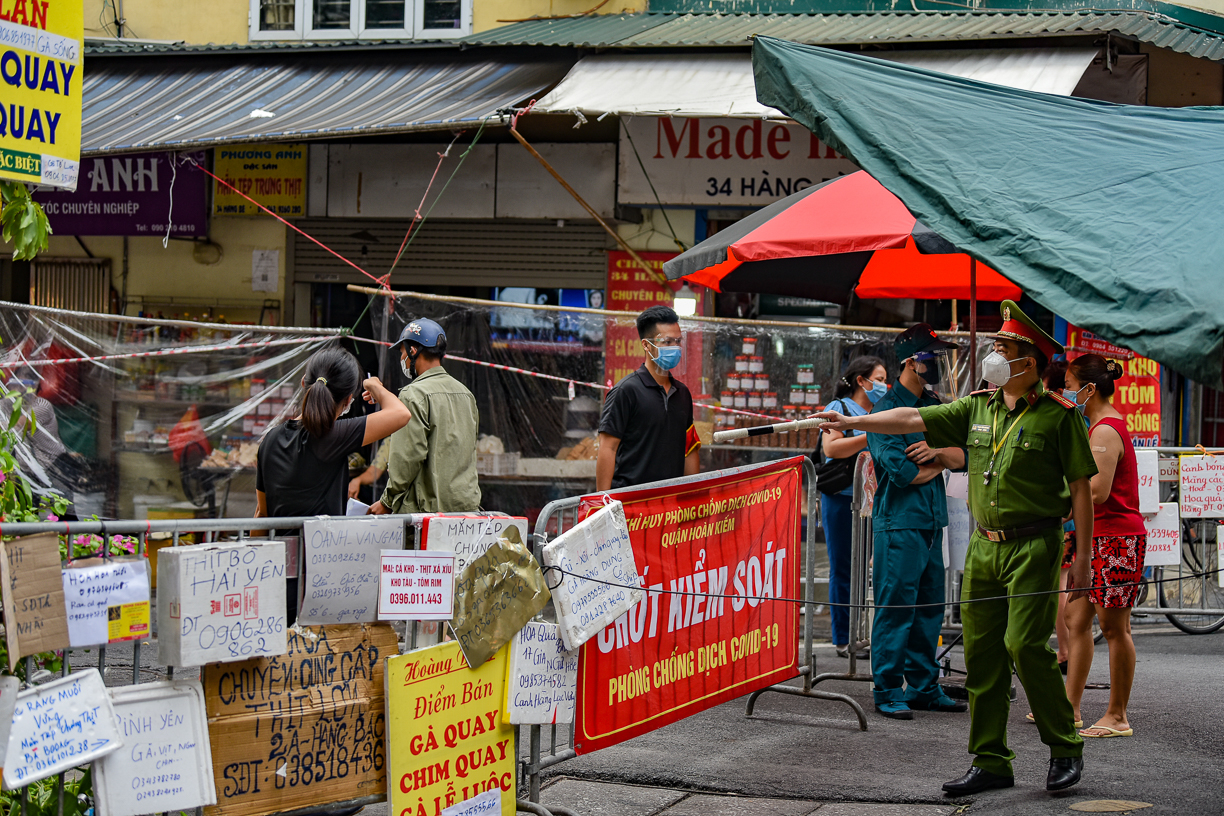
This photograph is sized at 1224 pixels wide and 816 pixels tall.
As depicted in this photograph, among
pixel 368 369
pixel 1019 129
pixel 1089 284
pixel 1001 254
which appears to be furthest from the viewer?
pixel 368 369

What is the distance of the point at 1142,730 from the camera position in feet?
20.9

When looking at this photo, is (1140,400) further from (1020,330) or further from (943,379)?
(1020,330)

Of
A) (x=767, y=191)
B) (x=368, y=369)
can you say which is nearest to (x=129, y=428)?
(x=368, y=369)

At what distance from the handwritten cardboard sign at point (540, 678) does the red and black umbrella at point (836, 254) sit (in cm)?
292

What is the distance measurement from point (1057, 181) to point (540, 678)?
278 cm

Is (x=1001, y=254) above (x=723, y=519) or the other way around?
above

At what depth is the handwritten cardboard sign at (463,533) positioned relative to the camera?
13.9ft

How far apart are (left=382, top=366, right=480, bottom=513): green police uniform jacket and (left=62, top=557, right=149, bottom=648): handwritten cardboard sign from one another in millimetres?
2404

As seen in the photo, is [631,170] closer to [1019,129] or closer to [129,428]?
[129,428]

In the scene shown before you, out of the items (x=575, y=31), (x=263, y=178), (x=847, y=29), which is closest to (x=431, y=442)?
(x=847, y=29)

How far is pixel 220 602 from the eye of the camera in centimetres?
371

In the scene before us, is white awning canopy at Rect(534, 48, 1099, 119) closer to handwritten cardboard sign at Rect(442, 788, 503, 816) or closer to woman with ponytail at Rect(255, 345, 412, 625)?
woman with ponytail at Rect(255, 345, 412, 625)

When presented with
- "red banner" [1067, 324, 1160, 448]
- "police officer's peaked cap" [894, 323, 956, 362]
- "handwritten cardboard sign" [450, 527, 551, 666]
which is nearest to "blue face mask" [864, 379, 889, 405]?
"police officer's peaked cap" [894, 323, 956, 362]

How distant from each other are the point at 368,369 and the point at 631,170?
343 cm
